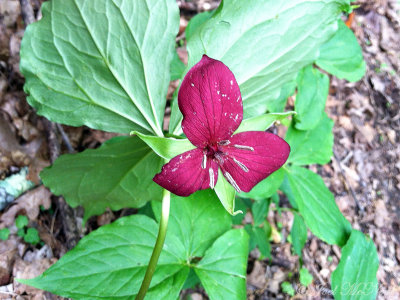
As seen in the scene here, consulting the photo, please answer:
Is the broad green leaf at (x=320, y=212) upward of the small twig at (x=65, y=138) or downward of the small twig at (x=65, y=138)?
downward

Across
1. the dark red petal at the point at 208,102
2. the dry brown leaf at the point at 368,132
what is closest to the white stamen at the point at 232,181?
the dark red petal at the point at 208,102

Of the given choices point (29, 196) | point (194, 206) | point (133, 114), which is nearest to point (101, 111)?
point (133, 114)

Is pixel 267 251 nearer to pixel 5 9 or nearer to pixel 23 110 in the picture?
pixel 23 110

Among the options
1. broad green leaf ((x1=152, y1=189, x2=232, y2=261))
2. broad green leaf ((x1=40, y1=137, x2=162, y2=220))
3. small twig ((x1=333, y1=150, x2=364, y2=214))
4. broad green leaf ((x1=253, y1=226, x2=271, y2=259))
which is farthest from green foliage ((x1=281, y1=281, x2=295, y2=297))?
broad green leaf ((x1=40, y1=137, x2=162, y2=220))

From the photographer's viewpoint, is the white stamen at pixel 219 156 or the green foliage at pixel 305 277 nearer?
the white stamen at pixel 219 156

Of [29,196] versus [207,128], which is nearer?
[207,128]

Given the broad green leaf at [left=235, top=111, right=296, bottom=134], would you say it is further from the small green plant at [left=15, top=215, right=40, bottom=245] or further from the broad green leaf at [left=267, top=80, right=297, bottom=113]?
the small green plant at [left=15, top=215, right=40, bottom=245]

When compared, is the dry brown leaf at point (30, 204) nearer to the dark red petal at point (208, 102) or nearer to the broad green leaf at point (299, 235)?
the dark red petal at point (208, 102)
